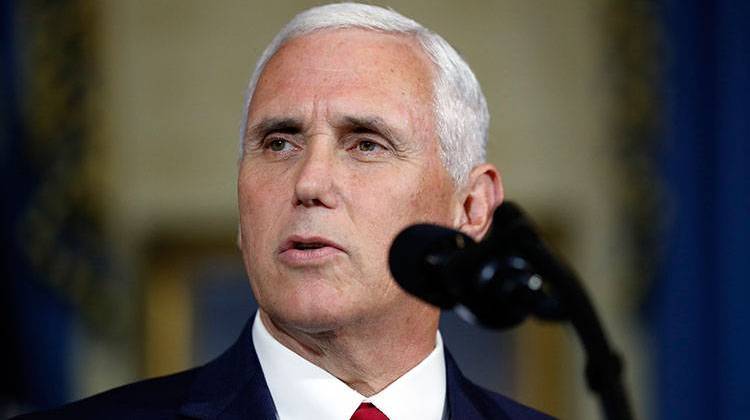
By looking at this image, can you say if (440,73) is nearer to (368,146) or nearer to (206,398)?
(368,146)

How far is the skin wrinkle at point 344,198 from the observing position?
240cm

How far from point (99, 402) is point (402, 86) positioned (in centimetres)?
73

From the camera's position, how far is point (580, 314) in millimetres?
1662

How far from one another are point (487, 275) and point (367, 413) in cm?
83

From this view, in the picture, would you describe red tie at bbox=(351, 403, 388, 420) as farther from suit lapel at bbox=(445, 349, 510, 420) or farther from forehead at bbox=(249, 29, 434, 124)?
forehead at bbox=(249, 29, 434, 124)

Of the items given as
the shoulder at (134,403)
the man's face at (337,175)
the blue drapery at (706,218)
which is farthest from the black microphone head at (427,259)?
the blue drapery at (706,218)

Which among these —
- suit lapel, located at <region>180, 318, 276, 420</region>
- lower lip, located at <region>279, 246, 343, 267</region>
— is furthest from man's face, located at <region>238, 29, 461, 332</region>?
suit lapel, located at <region>180, 318, 276, 420</region>

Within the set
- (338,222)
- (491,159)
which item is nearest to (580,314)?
(338,222)

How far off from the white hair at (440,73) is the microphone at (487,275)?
879mm

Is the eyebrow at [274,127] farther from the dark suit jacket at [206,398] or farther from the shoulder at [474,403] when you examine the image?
the shoulder at [474,403]

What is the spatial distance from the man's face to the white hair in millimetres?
22

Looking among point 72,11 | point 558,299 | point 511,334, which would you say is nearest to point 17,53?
point 72,11

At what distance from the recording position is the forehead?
252 cm

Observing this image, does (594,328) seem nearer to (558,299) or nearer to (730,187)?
(558,299)
